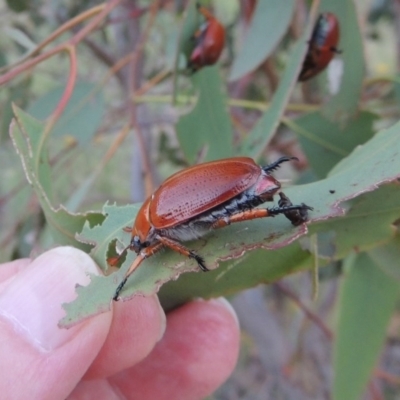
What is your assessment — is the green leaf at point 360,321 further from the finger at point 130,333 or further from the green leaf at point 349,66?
the finger at point 130,333

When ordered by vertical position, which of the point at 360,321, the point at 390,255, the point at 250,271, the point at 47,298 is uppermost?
the point at 47,298

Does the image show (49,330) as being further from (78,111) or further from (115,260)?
(78,111)

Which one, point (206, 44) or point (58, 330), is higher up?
point (206, 44)

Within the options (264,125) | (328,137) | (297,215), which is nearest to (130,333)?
(297,215)

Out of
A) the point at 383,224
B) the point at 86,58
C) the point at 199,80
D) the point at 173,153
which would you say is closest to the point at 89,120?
the point at 199,80

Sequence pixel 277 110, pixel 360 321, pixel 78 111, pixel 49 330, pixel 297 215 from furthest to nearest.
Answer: pixel 78 111
pixel 360 321
pixel 277 110
pixel 49 330
pixel 297 215
